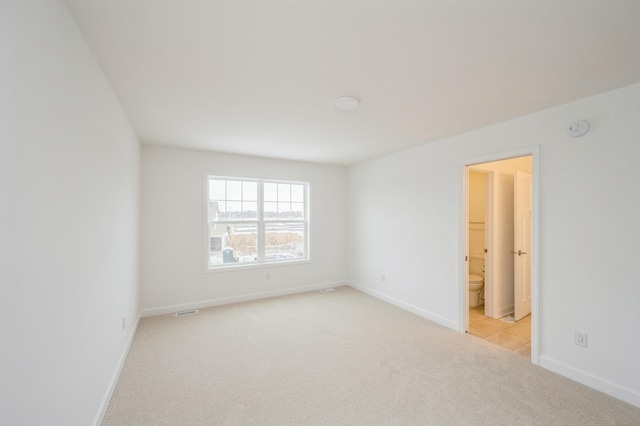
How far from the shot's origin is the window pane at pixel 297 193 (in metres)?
5.04

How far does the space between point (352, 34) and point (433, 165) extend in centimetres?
255

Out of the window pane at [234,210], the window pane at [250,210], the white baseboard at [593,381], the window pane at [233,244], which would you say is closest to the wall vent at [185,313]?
the window pane at [233,244]

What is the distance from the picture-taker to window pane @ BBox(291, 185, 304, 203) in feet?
16.5

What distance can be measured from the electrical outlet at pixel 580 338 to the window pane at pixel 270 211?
4.00 meters

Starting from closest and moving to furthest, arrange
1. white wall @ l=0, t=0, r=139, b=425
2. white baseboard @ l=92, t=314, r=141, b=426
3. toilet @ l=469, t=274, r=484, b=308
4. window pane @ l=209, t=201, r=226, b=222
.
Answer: white wall @ l=0, t=0, r=139, b=425 → white baseboard @ l=92, t=314, r=141, b=426 → toilet @ l=469, t=274, r=484, b=308 → window pane @ l=209, t=201, r=226, b=222

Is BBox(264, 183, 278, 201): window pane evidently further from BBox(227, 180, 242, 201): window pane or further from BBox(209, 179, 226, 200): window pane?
BBox(209, 179, 226, 200): window pane

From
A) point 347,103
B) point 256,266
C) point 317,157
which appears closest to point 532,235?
point 347,103

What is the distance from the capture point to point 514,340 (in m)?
3.10

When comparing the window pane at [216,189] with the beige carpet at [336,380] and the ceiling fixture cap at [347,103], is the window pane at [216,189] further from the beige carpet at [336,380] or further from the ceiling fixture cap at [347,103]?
the ceiling fixture cap at [347,103]

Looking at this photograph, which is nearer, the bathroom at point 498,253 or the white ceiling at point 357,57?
the white ceiling at point 357,57

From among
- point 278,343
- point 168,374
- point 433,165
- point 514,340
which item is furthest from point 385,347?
point 433,165

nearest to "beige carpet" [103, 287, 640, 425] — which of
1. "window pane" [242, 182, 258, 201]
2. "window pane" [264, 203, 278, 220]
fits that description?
"window pane" [264, 203, 278, 220]

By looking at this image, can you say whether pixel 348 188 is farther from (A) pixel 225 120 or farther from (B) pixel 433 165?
(A) pixel 225 120

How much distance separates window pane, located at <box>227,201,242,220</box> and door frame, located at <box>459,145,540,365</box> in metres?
3.30
